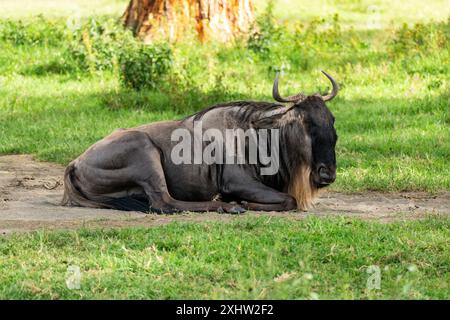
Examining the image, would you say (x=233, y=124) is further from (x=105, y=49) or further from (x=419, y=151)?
(x=105, y=49)

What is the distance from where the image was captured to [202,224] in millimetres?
7250

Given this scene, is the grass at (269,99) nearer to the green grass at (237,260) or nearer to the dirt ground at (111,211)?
the green grass at (237,260)

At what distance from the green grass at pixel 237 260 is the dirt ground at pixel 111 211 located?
487mm

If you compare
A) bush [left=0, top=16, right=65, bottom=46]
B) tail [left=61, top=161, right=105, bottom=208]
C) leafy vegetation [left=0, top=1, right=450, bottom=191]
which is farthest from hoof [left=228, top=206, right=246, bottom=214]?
bush [left=0, top=16, right=65, bottom=46]

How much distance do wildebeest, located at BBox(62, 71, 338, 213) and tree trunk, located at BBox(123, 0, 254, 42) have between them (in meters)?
8.02

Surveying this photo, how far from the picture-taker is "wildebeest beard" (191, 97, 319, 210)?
26.9 feet

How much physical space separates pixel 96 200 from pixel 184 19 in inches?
336

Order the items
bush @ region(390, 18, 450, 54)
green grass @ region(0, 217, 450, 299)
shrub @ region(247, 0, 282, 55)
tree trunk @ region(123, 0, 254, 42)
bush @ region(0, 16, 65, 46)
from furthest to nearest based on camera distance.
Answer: bush @ region(0, 16, 65, 46)
tree trunk @ region(123, 0, 254, 42)
shrub @ region(247, 0, 282, 55)
bush @ region(390, 18, 450, 54)
green grass @ region(0, 217, 450, 299)

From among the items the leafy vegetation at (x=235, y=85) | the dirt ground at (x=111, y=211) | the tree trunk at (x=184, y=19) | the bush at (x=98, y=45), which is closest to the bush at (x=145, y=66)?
the leafy vegetation at (x=235, y=85)

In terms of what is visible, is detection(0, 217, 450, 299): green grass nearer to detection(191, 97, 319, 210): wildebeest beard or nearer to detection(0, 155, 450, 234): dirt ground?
detection(0, 155, 450, 234): dirt ground

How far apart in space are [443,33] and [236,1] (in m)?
3.59

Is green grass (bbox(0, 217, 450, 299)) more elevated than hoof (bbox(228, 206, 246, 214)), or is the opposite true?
green grass (bbox(0, 217, 450, 299))

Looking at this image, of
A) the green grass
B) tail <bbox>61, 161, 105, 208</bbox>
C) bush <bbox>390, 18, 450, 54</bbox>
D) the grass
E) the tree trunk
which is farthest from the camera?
the tree trunk

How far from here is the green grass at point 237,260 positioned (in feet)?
18.6
